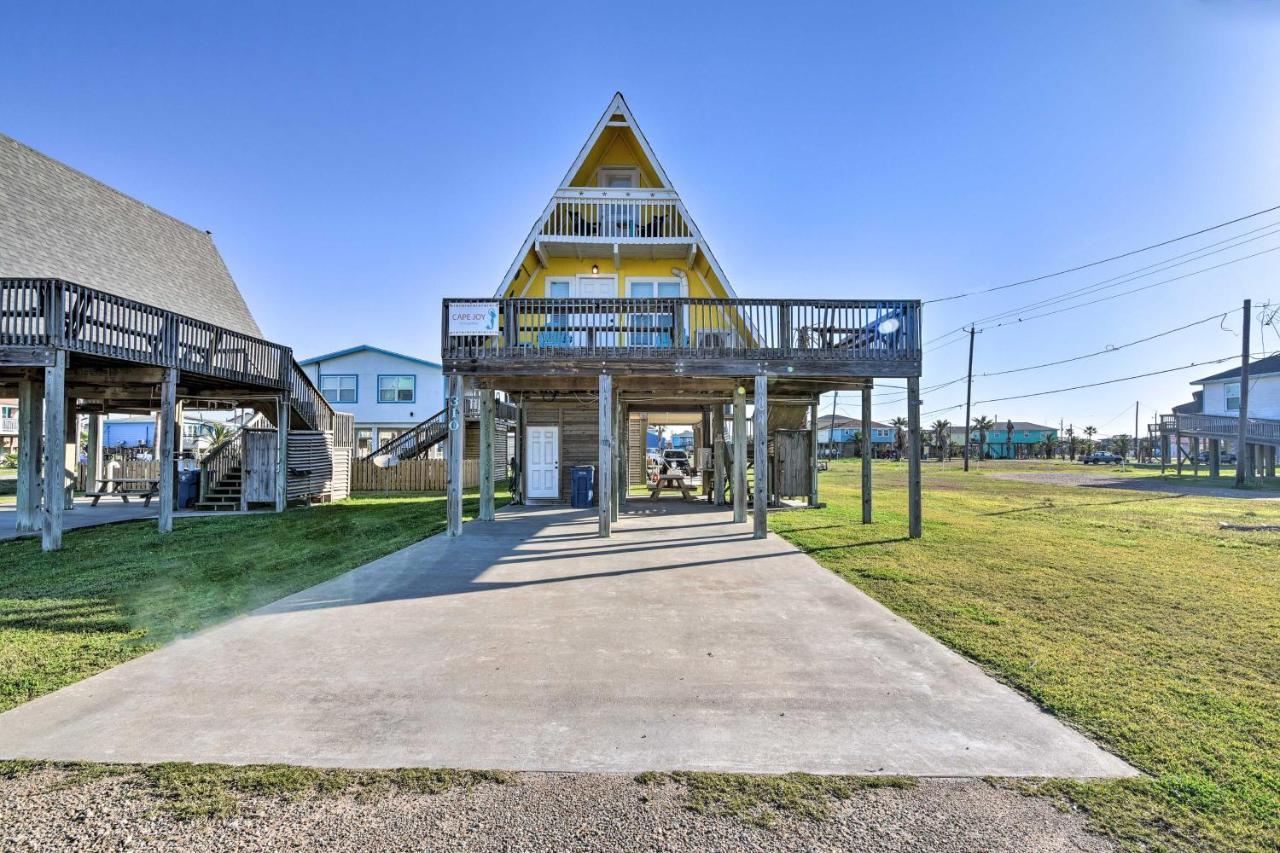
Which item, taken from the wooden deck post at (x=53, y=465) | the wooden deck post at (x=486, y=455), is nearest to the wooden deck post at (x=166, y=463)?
the wooden deck post at (x=53, y=465)

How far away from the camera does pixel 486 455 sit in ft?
44.6

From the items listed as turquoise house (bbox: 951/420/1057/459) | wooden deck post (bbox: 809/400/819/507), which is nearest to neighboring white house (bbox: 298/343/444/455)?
wooden deck post (bbox: 809/400/819/507)

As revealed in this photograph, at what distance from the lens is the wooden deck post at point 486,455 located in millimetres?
13484

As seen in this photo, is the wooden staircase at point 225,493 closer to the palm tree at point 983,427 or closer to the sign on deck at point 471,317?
the sign on deck at point 471,317

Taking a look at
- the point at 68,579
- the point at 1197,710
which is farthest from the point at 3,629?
the point at 1197,710

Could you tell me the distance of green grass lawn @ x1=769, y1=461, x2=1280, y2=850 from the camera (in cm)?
282

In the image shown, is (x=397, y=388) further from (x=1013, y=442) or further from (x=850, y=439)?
(x=1013, y=442)

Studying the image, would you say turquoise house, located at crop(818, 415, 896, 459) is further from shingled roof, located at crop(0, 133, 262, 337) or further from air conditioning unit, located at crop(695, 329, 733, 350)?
shingled roof, located at crop(0, 133, 262, 337)

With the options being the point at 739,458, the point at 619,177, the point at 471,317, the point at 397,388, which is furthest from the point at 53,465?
the point at 397,388

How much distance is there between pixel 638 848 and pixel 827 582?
5.43 metres

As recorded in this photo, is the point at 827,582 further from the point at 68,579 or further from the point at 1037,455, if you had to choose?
the point at 1037,455

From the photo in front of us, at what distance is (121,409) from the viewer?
19797 millimetres

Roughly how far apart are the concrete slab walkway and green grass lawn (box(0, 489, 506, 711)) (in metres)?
0.48

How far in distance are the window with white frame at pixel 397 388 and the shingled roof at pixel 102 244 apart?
12151mm
